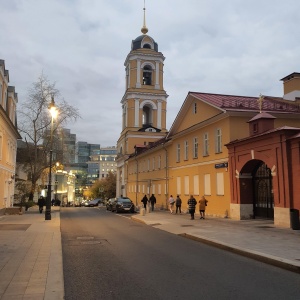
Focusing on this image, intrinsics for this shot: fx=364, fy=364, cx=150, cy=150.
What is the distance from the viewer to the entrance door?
21.0 m

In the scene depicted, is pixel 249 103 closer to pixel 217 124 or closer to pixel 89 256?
pixel 217 124

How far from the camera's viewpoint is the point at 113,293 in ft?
21.8

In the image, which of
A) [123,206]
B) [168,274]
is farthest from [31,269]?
[123,206]

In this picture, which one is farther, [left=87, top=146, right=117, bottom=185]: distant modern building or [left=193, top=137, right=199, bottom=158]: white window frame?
[left=87, top=146, right=117, bottom=185]: distant modern building

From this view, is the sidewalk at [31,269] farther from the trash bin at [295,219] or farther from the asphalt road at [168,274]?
the trash bin at [295,219]

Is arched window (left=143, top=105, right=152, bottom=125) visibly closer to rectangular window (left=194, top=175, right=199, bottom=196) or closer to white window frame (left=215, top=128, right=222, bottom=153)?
rectangular window (left=194, top=175, right=199, bottom=196)

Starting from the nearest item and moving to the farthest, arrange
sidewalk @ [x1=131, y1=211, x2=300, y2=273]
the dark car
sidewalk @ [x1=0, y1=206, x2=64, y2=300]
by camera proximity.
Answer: sidewalk @ [x1=0, y1=206, x2=64, y2=300]
sidewalk @ [x1=131, y1=211, x2=300, y2=273]
the dark car

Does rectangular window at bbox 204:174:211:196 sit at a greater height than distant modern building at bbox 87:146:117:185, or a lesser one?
lesser

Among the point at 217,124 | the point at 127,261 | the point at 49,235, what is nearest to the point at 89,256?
the point at 127,261

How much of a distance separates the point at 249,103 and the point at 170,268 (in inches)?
773

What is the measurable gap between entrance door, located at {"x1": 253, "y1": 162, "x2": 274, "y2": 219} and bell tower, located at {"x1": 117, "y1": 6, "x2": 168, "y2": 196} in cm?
4022

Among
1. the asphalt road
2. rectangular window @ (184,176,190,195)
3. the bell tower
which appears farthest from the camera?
the bell tower

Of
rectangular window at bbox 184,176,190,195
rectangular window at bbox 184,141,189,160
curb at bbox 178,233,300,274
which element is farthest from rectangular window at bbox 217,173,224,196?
curb at bbox 178,233,300,274

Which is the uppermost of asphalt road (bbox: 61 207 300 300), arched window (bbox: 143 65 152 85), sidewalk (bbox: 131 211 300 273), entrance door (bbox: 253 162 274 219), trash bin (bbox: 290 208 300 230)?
arched window (bbox: 143 65 152 85)
